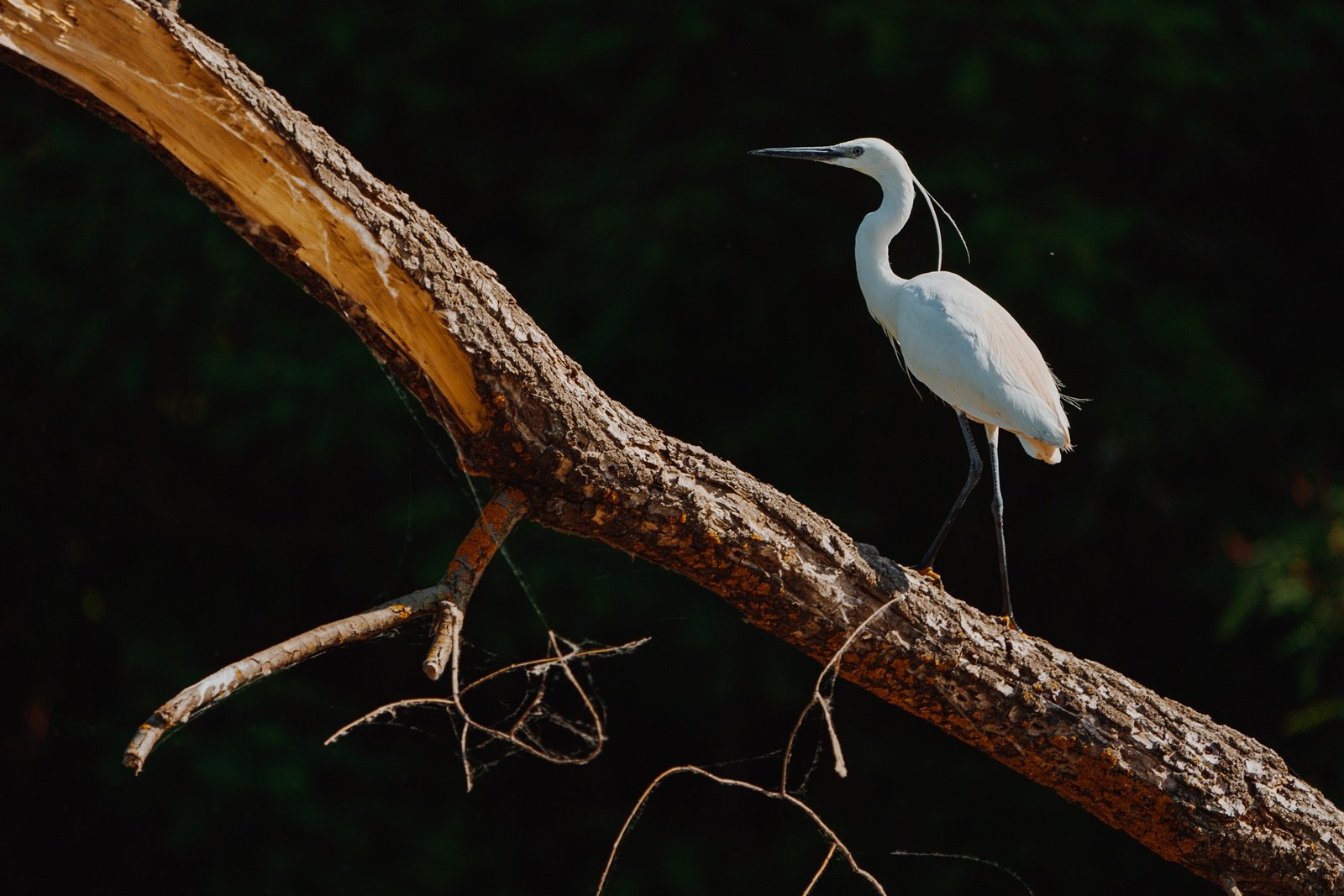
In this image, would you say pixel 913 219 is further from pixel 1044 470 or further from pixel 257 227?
pixel 257 227

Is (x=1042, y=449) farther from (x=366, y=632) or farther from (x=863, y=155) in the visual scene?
(x=366, y=632)

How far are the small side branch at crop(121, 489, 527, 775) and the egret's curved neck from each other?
36.6 inches

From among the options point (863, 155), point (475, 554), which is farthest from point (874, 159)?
point (475, 554)

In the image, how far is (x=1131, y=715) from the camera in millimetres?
1448

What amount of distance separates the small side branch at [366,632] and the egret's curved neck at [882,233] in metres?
0.93

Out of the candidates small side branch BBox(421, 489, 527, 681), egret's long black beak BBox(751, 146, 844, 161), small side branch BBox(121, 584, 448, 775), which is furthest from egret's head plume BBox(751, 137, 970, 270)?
small side branch BBox(121, 584, 448, 775)

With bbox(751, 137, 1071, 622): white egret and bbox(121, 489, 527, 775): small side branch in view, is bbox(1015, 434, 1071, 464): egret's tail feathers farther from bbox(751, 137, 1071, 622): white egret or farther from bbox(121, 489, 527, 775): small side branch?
bbox(121, 489, 527, 775): small side branch

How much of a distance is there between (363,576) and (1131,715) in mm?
2135

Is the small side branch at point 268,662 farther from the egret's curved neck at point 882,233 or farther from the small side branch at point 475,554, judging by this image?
the egret's curved neck at point 882,233

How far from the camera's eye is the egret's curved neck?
1.89m

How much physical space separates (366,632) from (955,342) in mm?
1051

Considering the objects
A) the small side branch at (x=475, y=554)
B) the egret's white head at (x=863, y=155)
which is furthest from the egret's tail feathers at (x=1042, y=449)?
the small side branch at (x=475, y=554)

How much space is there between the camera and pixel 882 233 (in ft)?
6.27

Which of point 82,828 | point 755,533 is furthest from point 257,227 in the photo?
point 82,828
